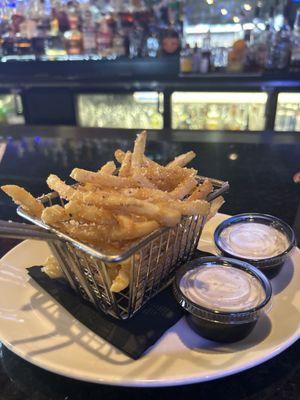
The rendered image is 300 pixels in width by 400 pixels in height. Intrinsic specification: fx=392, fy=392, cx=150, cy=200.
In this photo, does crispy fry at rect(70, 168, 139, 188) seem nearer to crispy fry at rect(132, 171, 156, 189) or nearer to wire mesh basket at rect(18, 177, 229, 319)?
crispy fry at rect(132, 171, 156, 189)

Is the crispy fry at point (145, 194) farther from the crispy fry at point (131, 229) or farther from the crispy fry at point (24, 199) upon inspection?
the crispy fry at point (24, 199)

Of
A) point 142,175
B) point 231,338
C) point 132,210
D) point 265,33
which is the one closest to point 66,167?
point 142,175

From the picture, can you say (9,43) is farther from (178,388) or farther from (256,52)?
(178,388)

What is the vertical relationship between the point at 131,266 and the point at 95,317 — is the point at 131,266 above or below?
above

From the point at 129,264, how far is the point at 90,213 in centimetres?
15

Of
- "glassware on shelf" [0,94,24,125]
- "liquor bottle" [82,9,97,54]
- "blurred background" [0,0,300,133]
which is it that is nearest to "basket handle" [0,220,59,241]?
"blurred background" [0,0,300,133]

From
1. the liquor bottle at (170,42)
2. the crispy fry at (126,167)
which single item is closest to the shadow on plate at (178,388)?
the crispy fry at (126,167)

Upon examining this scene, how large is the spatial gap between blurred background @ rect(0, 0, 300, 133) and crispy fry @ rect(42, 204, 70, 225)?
344 centimetres

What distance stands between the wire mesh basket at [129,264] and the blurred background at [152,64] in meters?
3.27

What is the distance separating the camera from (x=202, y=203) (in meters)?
0.94

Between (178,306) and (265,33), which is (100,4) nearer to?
(265,33)

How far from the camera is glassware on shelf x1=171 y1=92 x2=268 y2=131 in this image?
4270 millimetres

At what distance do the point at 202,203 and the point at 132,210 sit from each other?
178 mm

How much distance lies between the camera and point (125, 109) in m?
4.59
